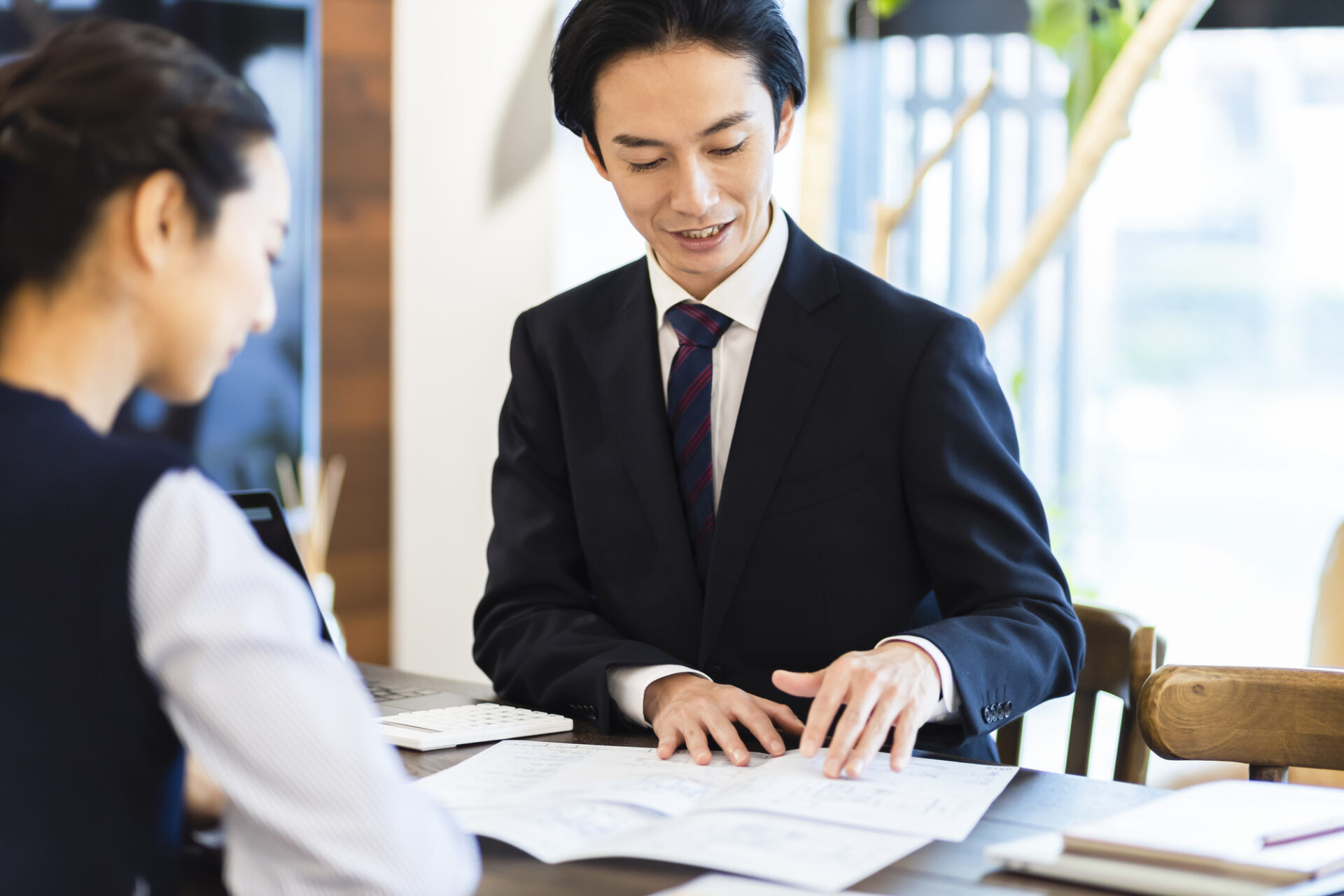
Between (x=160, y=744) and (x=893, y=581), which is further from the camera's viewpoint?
(x=893, y=581)

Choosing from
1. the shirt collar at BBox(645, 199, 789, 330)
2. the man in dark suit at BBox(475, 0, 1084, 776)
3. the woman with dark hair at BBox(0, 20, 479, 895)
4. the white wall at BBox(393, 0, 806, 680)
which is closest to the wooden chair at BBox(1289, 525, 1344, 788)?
the man in dark suit at BBox(475, 0, 1084, 776)

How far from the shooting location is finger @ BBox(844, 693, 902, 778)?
1188 mm

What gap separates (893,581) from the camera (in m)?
1.62

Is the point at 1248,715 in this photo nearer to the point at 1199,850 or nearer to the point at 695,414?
the point at 1199,850

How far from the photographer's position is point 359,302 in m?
3.89

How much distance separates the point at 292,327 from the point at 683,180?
2.37 metres

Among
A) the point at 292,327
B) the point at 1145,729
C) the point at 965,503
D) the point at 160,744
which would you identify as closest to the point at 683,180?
the point at 965,503

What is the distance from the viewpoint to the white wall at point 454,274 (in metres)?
3.44

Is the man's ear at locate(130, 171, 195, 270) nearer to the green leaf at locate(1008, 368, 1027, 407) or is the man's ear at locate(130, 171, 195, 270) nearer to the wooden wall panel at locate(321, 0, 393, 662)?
the green leaf at locate(1008, 368, 1027, 407)

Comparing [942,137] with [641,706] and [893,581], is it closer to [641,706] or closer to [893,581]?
[893,581]

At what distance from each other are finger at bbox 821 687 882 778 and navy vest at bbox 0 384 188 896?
634 mm

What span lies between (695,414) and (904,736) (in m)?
0.58

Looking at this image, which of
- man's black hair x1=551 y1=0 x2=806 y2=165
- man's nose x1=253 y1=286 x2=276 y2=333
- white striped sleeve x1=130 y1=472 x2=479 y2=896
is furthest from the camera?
man's black hair x1=551 y1=0 x2=806 y2=165

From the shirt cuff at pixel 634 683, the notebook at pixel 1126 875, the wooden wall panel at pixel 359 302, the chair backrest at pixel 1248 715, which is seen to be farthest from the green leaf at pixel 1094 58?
the notebook at pixel 1126 875
